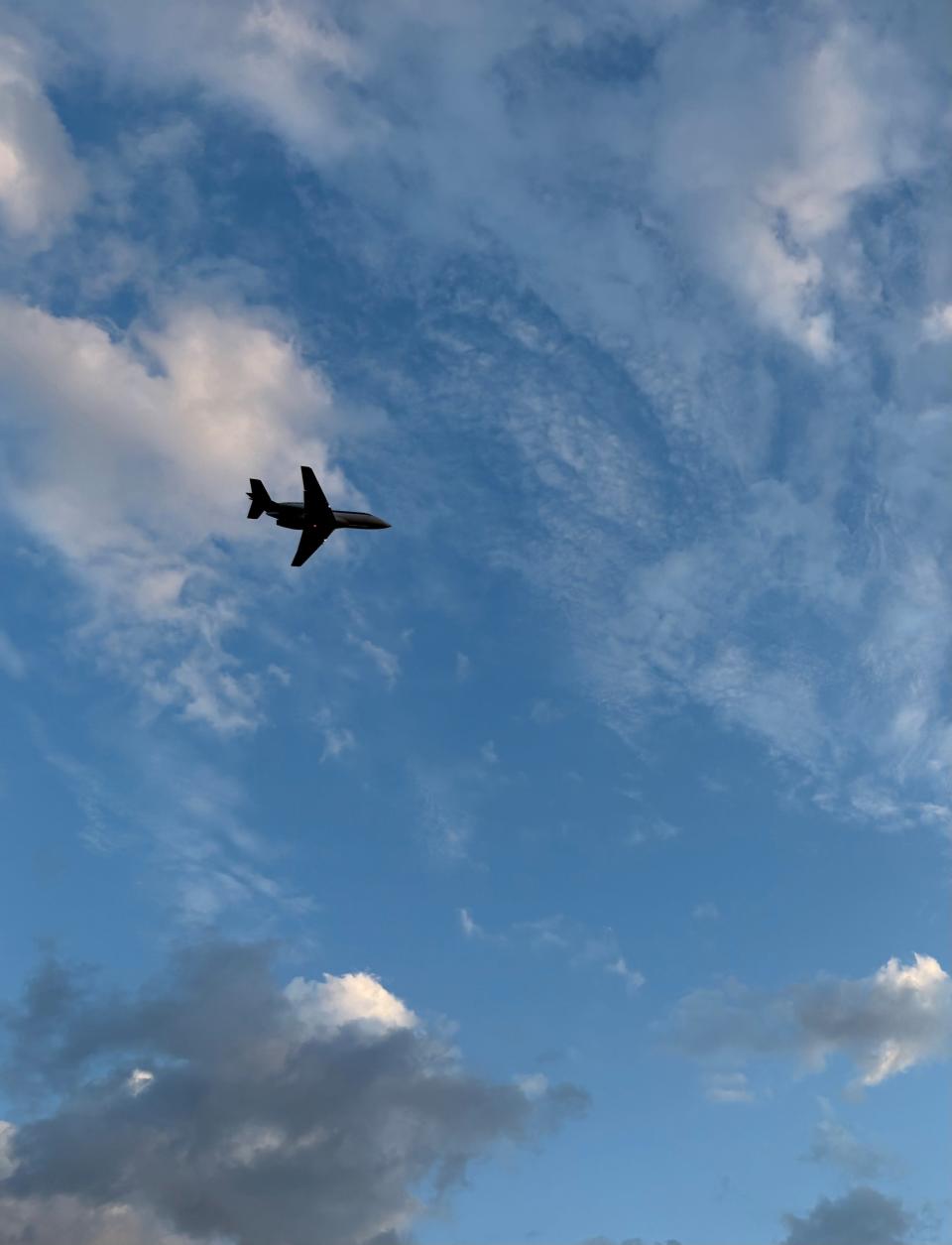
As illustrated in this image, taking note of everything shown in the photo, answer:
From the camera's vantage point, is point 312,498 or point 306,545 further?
point 306,545

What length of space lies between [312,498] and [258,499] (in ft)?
36.6

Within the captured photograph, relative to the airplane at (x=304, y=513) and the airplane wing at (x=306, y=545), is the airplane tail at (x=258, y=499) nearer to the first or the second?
the airplane at (x=304, y=513)

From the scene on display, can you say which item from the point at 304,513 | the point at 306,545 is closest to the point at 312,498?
the point at 304,513

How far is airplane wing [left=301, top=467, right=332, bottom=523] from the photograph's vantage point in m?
171

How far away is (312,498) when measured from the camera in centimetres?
17338

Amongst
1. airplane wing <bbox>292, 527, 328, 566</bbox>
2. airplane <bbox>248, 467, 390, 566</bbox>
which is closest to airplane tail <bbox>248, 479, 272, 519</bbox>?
airplane <bbox>248, 467, 390, 566</bbox>

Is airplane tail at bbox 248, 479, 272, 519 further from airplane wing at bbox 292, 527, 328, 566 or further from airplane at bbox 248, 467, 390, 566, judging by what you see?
airplane wing at bbox 292, 527, 328, 566

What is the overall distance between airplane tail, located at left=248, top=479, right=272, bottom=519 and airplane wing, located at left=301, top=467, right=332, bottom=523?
777cm

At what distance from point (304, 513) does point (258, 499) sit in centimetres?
909

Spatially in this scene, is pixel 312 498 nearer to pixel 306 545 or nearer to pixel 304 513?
pixel 304 513

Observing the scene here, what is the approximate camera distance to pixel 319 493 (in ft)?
569

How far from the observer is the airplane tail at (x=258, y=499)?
17675 cm

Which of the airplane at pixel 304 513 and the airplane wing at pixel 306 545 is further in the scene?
the airplane wing at pixel 306 545

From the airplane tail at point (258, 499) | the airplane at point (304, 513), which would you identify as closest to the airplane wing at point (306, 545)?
the airplane at point (304, 513)
